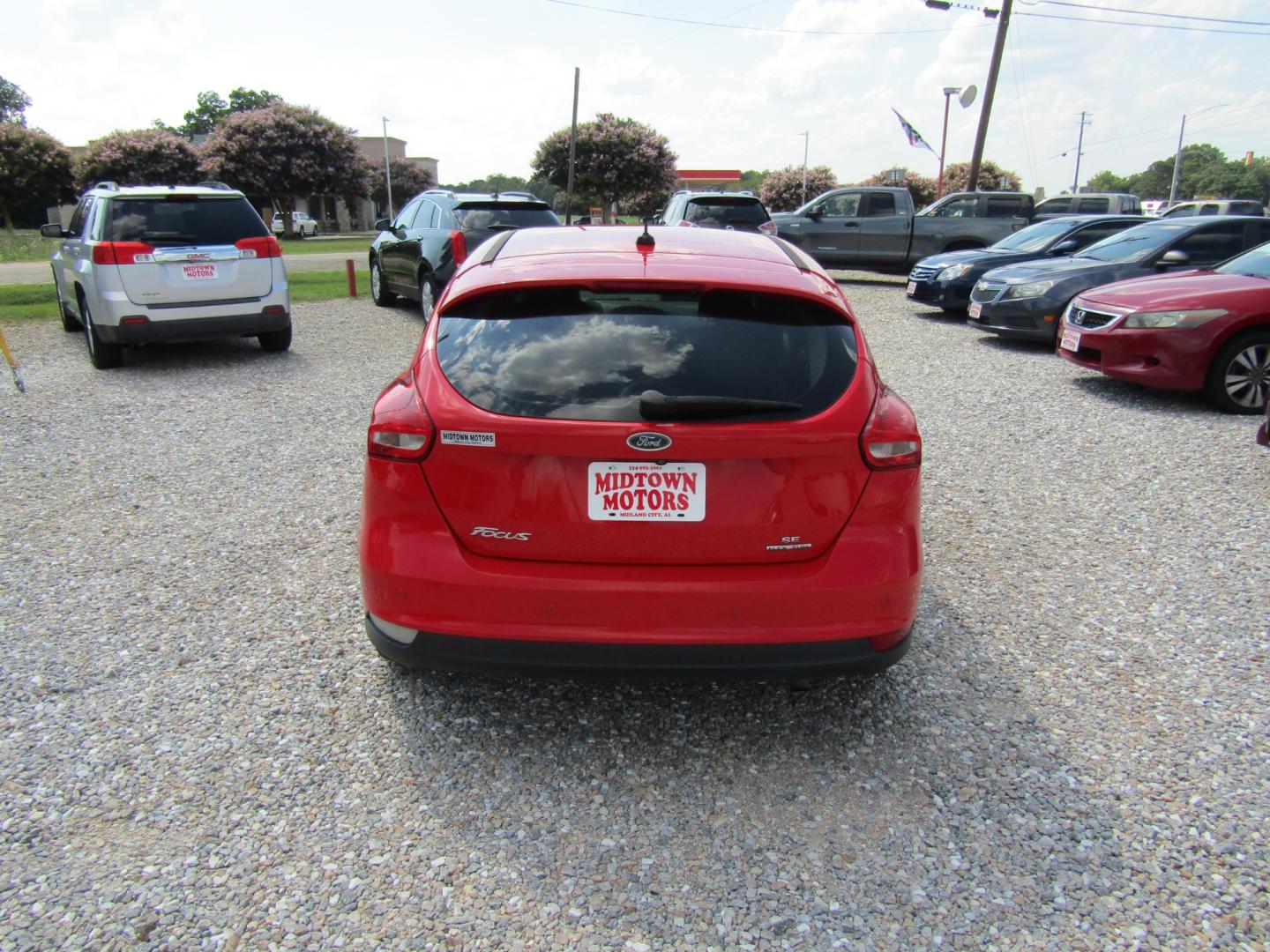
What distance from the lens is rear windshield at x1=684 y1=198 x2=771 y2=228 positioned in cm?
1534

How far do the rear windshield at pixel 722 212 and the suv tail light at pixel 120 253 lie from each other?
353 inches

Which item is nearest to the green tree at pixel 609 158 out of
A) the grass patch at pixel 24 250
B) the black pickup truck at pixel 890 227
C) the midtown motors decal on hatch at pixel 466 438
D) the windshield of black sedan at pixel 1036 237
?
the grass patch at pixel 24 250

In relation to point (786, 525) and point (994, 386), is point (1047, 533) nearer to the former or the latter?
point (786, 525)

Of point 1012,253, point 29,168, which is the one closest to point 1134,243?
point 1012,253

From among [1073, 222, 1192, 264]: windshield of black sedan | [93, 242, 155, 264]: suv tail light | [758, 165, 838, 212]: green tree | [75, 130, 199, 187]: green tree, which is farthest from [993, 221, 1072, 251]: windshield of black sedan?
[75, 130, 199, 187]: green tree

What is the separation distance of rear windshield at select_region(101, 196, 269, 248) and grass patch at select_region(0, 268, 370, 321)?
215 inches

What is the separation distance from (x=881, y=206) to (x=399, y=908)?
57.6 feet

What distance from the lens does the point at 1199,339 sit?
7500 millimetres

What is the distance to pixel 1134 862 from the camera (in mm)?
2449

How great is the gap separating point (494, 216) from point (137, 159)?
41.5 m

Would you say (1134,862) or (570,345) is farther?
(570,345)

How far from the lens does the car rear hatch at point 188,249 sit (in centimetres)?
862

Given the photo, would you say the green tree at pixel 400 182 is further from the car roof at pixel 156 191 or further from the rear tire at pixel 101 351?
the rear tire at pixel 101 351

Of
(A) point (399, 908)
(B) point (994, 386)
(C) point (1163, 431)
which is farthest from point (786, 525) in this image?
(B) point (994, 386)
